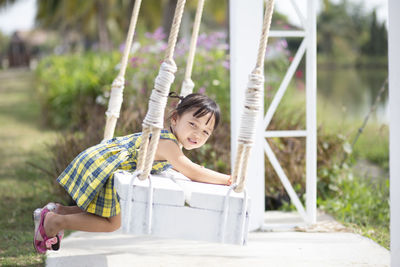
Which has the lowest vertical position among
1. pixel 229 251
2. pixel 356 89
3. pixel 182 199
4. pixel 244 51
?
pixel 229 251

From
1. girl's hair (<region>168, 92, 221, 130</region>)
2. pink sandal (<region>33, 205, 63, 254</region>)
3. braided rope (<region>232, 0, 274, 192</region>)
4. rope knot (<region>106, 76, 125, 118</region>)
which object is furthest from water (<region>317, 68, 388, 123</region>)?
braided rope (<region>232, 0, 274, 192</region>)

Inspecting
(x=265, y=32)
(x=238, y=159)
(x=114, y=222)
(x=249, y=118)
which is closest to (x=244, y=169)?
(x=238, y=159)

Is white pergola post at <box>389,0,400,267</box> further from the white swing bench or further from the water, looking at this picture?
the water

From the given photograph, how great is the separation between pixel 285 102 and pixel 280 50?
2.01ft

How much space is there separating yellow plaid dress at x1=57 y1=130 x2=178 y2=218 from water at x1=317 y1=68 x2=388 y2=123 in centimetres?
597

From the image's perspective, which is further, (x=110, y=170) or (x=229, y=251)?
(x=229, y=251)

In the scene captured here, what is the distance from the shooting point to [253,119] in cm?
197

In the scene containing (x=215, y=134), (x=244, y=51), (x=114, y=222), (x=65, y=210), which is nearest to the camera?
(x=114, y=222)

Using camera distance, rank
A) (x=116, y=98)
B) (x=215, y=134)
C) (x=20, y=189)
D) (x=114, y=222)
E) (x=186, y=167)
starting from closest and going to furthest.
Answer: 1. (x=186, y=167)
2. (x=114, y=222)
3. (x=116, y=98)
4. (x=215, y=134)
5. (x=20, y=189)

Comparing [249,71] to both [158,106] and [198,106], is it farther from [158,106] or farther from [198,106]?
[158,106]

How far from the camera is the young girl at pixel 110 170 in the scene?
2.47m

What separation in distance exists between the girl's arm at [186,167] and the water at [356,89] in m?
5.96

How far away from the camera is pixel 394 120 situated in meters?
2.49

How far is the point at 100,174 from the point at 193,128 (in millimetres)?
493
